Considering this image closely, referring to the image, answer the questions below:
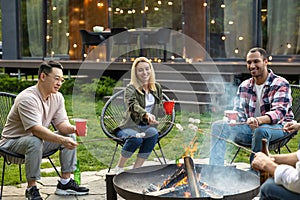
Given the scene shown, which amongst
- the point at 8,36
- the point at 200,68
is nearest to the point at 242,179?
the point at 200,68

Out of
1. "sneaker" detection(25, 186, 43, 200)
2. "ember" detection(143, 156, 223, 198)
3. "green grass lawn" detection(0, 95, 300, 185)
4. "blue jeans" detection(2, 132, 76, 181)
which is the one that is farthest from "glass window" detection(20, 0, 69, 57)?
"ember" detection(143, 156, 223, 198)

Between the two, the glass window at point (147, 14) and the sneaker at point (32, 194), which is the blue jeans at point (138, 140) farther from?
the glass window at point (147, 14)

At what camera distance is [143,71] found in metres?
Answer: 4.49

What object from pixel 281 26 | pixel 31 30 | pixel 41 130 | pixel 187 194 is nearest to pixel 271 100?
pixel 187 194

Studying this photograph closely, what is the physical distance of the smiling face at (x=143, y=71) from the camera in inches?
177

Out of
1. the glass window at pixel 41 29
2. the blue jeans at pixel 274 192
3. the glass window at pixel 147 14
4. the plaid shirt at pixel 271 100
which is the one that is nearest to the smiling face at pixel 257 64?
the plaid shirt at pixel 271 100

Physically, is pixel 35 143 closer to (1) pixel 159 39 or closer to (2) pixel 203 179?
(2) pixel 203 179

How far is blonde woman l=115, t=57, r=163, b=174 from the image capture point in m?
4.38

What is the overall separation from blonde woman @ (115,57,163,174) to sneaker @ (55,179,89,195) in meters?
0.44

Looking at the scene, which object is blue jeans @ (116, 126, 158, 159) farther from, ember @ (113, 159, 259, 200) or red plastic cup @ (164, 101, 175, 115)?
ember @ (113, 159, 259, 200)

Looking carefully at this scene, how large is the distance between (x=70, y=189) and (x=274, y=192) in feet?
6.53

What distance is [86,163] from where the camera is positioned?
17.1 ft

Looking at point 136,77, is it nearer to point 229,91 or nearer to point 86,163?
point 86,163

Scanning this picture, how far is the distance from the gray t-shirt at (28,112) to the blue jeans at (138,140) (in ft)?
2.22
